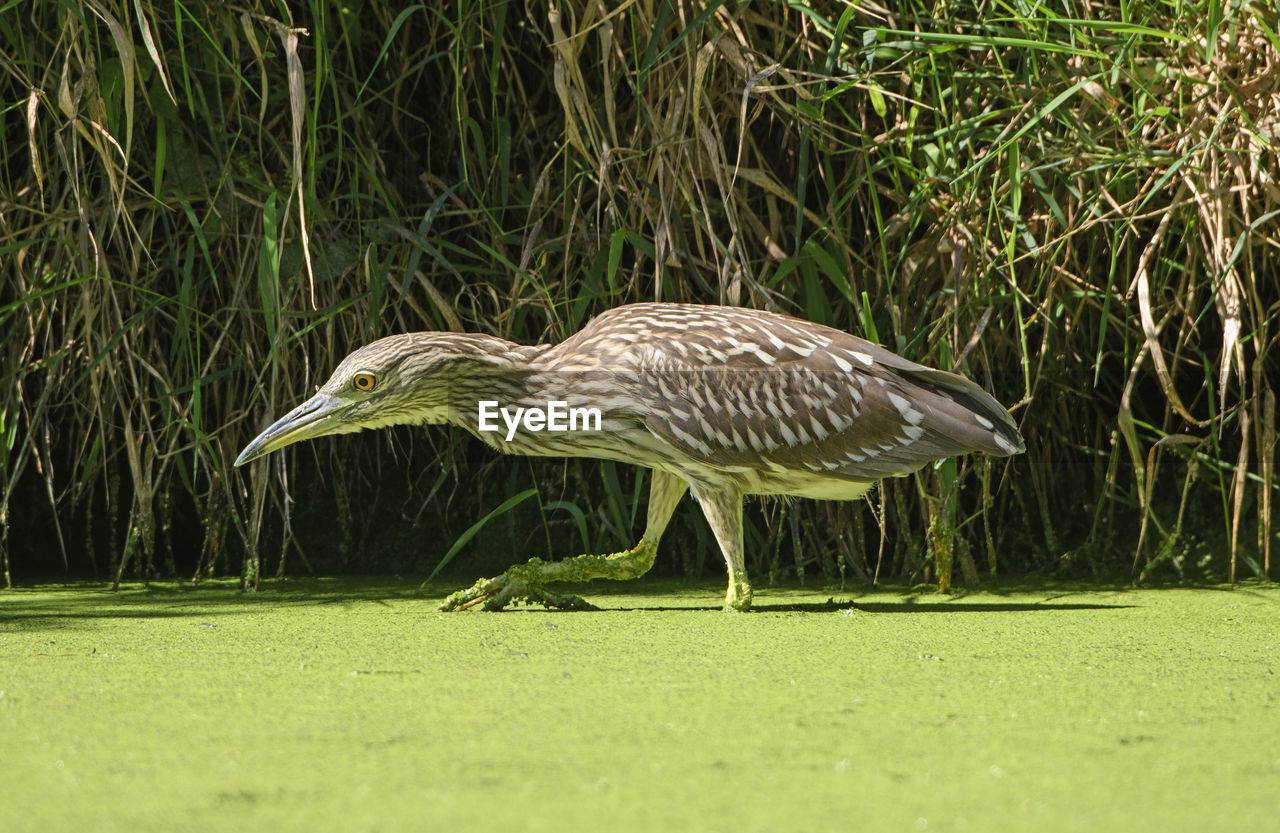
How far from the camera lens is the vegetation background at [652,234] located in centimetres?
314

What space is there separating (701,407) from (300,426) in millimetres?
917

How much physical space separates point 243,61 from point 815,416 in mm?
1904

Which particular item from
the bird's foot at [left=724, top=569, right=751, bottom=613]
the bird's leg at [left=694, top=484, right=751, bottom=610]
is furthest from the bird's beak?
the bird's foot at [left=724, top=569, right=751, bottom=613]

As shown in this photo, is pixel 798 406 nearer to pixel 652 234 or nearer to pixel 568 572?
pixel 568 572

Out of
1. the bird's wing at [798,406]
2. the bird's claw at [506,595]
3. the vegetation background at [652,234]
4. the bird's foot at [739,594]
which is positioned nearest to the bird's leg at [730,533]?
the bird's foot at [739,594]

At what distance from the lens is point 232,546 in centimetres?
384

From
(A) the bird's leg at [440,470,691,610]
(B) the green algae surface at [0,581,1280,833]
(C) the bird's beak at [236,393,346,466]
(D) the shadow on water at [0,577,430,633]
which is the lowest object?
(B) the green algae surface at [0,581,1280,833]

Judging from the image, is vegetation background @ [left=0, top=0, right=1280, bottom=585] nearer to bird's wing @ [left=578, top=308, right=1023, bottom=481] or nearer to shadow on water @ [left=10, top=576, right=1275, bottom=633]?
shadow on water @ [left=10, top=576, right=1275, bottom=633]

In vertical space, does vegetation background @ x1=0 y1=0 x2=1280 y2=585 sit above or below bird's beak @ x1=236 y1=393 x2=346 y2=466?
above

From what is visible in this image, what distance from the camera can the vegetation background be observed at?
3.14 m

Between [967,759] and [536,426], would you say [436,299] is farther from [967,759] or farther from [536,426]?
[967,759]

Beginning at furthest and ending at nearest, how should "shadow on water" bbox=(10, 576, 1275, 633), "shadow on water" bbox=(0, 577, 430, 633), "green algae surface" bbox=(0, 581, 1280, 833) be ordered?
"shadow on water" bbox=(10, 576, 1275, 633), "shadow on water" bbox=(0, 577, 430, 633), "green algae surface" bbox=(0, 581, 1280, 833)

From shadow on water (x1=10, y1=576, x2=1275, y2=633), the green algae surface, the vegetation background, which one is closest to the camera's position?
the green algae surface

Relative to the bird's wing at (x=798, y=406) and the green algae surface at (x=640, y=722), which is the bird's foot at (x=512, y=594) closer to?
the green algae surface at (x=640, y=722)
